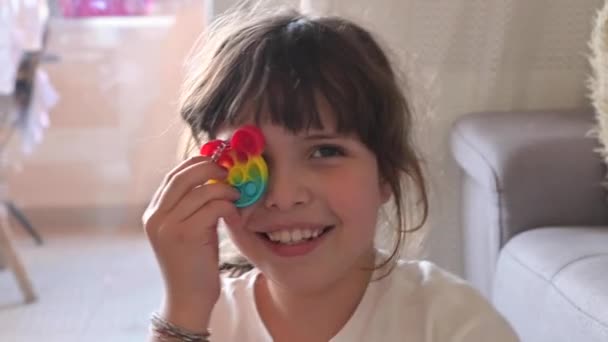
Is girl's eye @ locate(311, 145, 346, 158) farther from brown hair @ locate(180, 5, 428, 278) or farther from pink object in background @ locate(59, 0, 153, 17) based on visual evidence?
pink object in background @ locate(59, 0, 153, 17)

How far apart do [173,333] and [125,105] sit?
2.37m

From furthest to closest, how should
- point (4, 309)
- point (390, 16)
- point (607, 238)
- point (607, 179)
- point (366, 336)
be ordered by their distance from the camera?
point (4, 309), point (390, 16), point (607, 179), point (607, 238), point (366, 336)

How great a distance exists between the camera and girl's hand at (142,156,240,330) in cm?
83

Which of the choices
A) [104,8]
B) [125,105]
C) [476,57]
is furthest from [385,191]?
[104,8]

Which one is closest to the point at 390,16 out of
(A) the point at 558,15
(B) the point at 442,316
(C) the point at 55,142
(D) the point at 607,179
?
(A) the point at 558,15

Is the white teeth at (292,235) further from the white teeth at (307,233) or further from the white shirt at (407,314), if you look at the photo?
the white shirt at (407,314)

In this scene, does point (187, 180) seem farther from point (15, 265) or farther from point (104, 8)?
point (104, 8)

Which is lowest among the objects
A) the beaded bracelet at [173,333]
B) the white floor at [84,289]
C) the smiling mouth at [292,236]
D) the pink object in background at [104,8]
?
the white floor at [84,289]

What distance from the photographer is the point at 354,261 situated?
0.94 meters

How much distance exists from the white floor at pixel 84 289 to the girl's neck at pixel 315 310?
4.10 feet

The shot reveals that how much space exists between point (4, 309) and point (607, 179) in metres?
1.70

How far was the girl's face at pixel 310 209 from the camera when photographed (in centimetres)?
86

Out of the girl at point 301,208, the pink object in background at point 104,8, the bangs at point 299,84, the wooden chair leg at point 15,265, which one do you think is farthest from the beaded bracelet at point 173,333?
the pink object in background at point 104,8

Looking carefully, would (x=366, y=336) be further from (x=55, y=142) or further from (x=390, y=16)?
(x=55, y=142)
